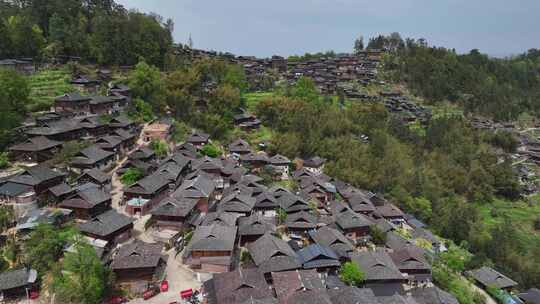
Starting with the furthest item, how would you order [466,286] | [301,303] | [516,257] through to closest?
1. [516,257]
2. [466,286]
3. [301,303]

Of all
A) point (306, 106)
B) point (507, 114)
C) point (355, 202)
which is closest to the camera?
point (355, 202)

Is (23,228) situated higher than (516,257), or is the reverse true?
(23,228)

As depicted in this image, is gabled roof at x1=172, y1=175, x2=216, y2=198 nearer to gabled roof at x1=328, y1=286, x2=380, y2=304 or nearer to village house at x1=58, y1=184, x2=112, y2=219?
village house at x1=58, y1=184, x2=112, y2=219

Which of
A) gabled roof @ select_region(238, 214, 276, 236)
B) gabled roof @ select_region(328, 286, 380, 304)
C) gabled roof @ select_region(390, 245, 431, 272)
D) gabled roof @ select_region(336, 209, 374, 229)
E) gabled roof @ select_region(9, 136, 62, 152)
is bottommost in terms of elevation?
gabled roof @ select_region(390, 245, 431, 272)

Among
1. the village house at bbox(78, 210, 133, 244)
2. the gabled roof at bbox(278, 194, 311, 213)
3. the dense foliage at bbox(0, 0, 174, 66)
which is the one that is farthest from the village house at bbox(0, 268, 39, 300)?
the dense foliage at bbox(0, 0, 174, 66)

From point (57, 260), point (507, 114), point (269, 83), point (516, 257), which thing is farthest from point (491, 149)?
point (57, 260)

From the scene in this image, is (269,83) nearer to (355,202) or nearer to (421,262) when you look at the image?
(355,202)

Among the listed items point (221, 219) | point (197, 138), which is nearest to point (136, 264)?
point (221, 219)
